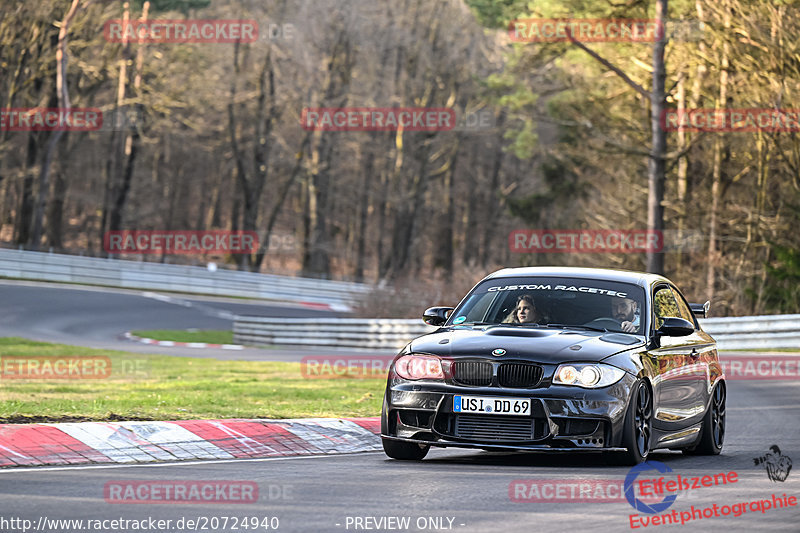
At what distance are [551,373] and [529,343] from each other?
1.12 feet

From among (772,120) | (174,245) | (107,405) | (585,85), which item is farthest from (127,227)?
(107,405)

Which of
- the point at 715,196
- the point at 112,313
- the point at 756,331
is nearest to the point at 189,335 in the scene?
the point at 112,313

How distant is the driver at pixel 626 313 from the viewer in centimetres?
1021

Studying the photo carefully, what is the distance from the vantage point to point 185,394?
1574cm

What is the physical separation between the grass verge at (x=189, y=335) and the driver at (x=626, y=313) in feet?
86.7

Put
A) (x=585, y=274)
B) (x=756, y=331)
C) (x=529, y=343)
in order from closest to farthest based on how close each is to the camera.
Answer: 1. (x=529, y=343)
2. (x=585, y=274)
3. (x=756, y=331)

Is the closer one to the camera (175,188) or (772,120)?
(772,120)

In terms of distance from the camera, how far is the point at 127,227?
250 feet

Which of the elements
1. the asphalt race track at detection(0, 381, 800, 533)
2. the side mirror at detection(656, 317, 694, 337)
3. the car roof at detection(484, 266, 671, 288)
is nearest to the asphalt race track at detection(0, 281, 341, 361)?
the car roof at detection(484, 266, 671, 288)

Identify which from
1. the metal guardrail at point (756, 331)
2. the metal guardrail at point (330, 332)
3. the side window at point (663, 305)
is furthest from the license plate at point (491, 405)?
the metal guardrail at point (330, 332)

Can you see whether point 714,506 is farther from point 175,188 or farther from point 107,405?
point 175,188

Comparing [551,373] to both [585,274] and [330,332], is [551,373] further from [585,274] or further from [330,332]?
[330,332]

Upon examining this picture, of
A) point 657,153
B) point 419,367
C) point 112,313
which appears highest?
point 657,153

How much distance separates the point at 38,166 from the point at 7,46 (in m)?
7.17
